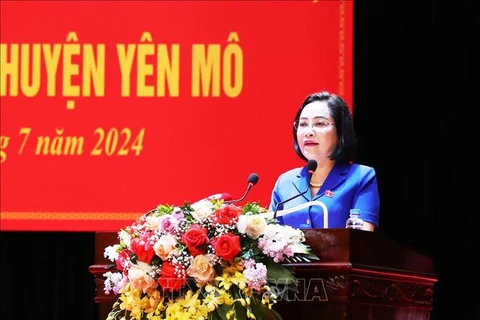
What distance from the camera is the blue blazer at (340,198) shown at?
10.4 ft

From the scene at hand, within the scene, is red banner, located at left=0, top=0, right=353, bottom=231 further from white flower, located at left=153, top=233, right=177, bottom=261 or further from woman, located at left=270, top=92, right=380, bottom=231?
white flower, located at left=153, top=233, right=177, bottom=261

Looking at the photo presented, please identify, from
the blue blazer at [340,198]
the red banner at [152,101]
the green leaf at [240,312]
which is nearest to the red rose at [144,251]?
the green leaf at [240,312]

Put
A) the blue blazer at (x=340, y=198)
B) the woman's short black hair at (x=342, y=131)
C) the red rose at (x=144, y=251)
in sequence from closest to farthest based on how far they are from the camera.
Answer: the red rose at (x=144, y=251), the blue blazer at (x=340, y=198), the woman's short black hair at (x=342, y=131)

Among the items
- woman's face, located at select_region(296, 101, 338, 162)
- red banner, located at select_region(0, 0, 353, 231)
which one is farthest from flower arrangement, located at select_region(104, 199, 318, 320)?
red banner, located at select_region(0, 0, 353, 231)

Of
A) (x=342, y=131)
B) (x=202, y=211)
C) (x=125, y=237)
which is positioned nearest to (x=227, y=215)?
(x=202, y=211)

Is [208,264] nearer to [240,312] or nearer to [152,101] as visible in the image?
[240,312]

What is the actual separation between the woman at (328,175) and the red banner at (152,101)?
4.81ft

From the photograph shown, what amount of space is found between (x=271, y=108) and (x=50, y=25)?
1181 millimetres

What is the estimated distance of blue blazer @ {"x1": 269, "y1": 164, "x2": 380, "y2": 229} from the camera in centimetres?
316

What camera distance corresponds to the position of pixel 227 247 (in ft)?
8.09

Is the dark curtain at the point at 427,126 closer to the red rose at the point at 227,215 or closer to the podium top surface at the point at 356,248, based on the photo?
the podium top surface at the point at 356,248

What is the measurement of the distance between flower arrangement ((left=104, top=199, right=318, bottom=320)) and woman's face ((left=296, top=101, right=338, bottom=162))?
2.37ft

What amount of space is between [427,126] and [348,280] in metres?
2.60

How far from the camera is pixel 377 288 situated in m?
2.57
